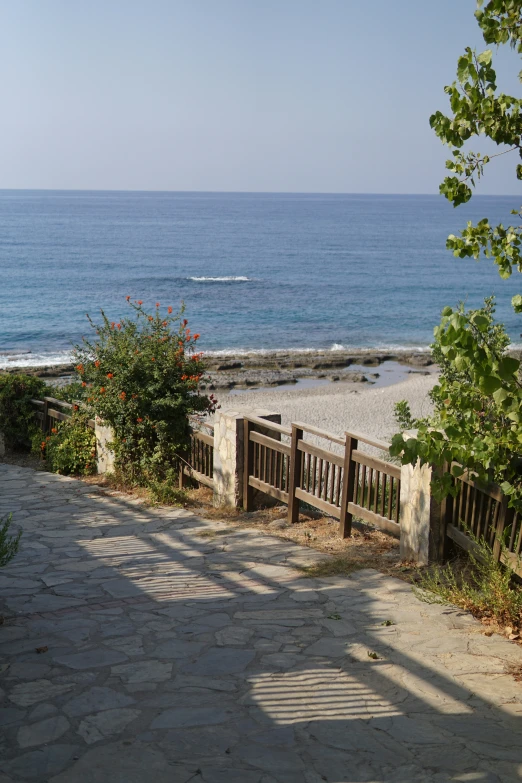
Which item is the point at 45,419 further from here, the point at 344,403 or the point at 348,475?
the point at 344,403

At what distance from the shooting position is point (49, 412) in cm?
1398

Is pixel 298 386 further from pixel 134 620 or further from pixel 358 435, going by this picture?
pixel 134 620

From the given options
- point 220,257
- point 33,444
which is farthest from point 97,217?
point 33,444

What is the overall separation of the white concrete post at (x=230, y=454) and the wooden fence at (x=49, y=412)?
3.96m

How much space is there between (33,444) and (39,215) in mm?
141155

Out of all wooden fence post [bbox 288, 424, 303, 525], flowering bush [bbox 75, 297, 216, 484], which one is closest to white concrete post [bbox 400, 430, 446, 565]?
wooden fence post [bbox 288, 424, 303, 525]

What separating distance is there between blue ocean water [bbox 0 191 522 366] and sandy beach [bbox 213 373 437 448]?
17.3ft

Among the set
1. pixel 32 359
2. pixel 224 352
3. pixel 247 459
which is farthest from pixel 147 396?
pixel 224 352

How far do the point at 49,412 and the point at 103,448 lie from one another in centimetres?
217

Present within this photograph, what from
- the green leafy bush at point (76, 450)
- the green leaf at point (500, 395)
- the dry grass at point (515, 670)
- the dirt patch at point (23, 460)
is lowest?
the dirt patch at point (23, 460)

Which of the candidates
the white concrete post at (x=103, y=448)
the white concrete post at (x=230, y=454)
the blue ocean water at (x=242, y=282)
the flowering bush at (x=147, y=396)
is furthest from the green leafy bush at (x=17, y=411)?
the blue ocean water at (x=242, y=282)

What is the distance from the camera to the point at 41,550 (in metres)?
8.42

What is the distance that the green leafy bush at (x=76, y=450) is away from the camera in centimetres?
1273

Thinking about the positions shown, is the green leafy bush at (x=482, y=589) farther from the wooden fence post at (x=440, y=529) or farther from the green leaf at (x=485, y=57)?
the green leaf at (x=485, y=57)
